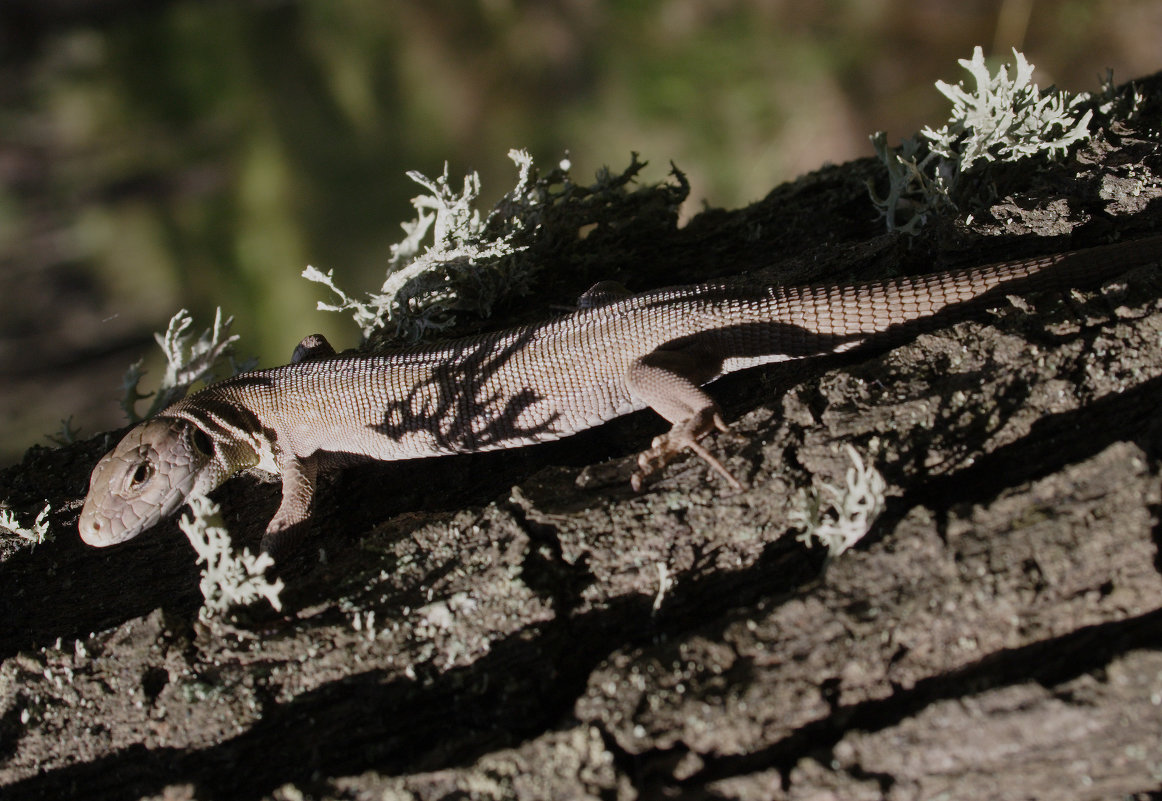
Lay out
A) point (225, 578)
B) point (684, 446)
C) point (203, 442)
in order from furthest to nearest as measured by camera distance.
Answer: point (203, 442) < point (684, 446) < point (225, 578)

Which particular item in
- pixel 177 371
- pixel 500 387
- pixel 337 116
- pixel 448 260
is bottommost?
pixel 500 387

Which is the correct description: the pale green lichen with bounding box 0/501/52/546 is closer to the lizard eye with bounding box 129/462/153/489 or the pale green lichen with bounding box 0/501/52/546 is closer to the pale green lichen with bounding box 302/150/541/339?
the lizard eye with bounding box 129/462/153/489

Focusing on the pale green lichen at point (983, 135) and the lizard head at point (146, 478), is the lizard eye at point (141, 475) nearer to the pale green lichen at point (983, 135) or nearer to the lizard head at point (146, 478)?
the lizard head at point (146, 478)

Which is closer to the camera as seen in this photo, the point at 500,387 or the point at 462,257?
the point at 500,387

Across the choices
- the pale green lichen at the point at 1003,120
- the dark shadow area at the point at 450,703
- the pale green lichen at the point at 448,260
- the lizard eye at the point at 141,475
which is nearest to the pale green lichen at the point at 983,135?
the pale green lichen at the point at 1003,120

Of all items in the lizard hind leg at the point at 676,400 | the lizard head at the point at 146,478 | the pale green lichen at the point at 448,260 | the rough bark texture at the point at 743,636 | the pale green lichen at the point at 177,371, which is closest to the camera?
the rough bark texture at the point at 743,636

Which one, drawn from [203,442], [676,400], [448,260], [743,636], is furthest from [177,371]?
[743,636]

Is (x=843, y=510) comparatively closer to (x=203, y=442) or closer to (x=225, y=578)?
(x=225, y=578)

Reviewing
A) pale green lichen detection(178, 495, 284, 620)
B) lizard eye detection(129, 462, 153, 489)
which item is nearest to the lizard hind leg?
pale green lichen detection(178, 495, 284, 620)
